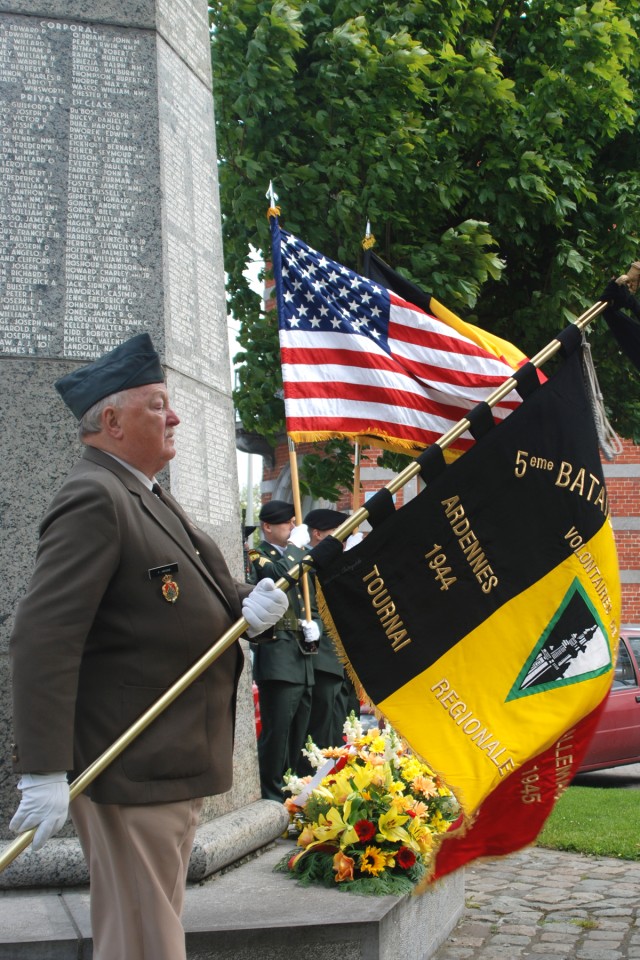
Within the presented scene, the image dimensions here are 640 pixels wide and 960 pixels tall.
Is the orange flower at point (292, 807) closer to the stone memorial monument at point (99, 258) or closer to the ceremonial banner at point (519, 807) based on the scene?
the stone memorial monument at point (99, 258)

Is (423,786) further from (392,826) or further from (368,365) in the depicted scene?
(368,365)

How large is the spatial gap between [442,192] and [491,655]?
8.48 meters

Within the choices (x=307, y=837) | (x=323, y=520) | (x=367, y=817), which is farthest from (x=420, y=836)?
(x=323, y=520)

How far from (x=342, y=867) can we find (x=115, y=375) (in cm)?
209

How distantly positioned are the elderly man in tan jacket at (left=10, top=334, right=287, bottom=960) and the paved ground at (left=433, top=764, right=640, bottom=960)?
135 centimetres

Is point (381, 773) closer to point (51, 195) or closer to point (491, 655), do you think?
point (491, 655)

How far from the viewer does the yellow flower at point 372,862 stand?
4.23 metres

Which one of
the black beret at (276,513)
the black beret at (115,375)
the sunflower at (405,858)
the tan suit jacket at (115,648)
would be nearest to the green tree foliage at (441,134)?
the black beret at (276,513)

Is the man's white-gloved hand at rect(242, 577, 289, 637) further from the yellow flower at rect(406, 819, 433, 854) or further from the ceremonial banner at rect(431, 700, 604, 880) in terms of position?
the yellow flower at rect(406, 819, 433, 854)

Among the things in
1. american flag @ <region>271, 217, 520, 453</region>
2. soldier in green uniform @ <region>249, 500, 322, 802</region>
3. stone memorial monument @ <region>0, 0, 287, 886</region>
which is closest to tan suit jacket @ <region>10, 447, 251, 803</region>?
stone memorial monument @ <region>0, 0, 287, 886</region>

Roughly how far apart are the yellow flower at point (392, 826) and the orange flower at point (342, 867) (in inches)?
9.0

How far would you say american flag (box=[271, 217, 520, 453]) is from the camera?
5.84m

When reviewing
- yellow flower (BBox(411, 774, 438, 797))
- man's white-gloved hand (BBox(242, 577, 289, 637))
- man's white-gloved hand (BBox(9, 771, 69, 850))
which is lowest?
yellow flower (BBox(411, 774, 438, 797))

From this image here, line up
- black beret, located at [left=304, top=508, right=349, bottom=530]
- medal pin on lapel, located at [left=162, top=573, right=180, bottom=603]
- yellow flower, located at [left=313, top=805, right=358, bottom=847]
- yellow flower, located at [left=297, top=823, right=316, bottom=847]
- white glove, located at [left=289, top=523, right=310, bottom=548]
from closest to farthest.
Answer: medal pin on lapel, located at [left=162, top=573, right=180, bottom=603] < yellow flower, located at [left=313, top=805, right=358, bottom=847] < yellow flower, located at [left=297, top=823, right=316, bottom=847] < white glove, located at [left=289, top=523, right=310, bottom=548] < black beret, located at [left=304, top=508, right=349, bottom=530]
